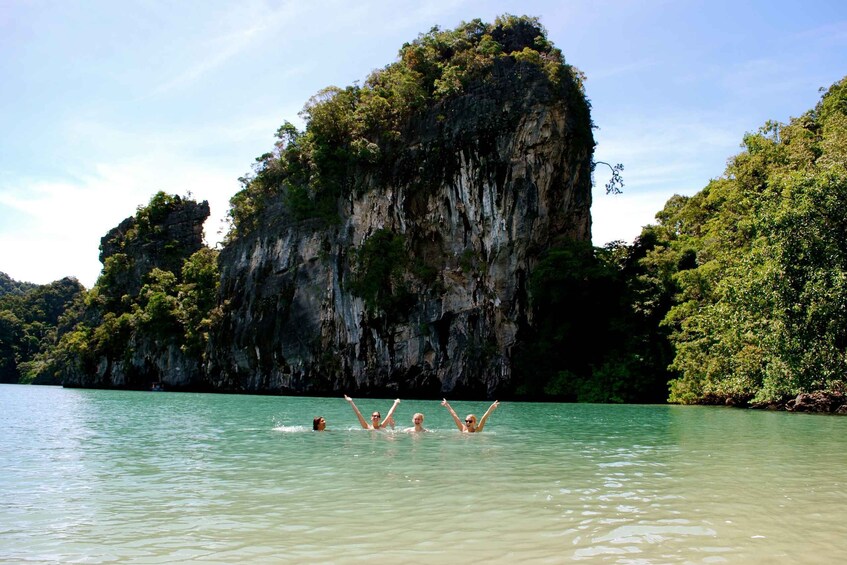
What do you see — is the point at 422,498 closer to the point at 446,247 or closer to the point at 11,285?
the point at 446,247

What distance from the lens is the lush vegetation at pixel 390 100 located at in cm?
3959

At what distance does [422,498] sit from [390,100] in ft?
128

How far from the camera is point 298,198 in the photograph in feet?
146

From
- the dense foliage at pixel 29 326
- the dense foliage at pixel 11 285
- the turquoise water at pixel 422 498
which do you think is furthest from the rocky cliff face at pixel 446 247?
the dense foliage at pixel 11 285

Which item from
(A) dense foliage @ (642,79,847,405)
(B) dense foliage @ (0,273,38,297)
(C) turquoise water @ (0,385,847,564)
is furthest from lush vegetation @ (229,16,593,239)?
(B) dense foliage @ (0,273,38,297)

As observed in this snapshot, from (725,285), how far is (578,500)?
18.4 m

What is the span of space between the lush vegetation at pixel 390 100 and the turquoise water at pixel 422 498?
98.2ft

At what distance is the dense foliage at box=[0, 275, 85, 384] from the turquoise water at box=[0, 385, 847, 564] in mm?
80365

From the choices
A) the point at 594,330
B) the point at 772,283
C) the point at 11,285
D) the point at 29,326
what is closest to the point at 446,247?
the point at 594,330

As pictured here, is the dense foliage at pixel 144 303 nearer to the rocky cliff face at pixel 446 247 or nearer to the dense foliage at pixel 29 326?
the dense foliage at pixel 29 326

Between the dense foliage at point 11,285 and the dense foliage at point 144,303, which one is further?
the dense foliage at point 11,285

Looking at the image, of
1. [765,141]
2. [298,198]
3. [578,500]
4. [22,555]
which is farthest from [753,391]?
[298,198]

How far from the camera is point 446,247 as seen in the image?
38.7m

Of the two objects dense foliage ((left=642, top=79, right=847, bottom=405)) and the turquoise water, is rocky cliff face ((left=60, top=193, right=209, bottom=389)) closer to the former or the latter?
dense foliage ((left=642, top=79, right=847, bottom=405))
